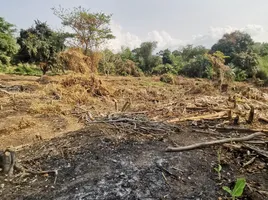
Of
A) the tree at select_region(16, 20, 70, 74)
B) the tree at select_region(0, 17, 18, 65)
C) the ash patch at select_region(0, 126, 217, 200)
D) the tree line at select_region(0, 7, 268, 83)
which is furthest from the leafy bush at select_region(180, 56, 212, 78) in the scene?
the ash patch at select_region(0, 126, 217, 200)

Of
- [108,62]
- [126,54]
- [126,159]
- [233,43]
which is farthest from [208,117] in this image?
[126,54]

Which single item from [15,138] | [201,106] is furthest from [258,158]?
[15,138]

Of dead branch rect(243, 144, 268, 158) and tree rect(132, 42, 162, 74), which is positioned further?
tree rect(132, 42, 162, 74)

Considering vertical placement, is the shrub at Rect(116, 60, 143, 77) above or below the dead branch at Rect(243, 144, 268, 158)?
above

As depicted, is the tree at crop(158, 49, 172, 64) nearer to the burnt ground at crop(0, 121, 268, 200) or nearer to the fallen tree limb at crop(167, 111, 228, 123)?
the fallen tree limb at crop(167, 111, 228, 123)

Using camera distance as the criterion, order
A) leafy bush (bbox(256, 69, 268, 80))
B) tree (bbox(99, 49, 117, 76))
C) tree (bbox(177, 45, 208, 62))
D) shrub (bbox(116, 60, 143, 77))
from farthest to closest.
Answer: tree (bbox(177, 45, 208, 62))
shrub (bbox(116, 60, 143, 77))
tree (bbox(99, 49, 117, 76))
leafy bush (bbox(256, 69, 268, 80))

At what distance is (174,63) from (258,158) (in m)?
21.8

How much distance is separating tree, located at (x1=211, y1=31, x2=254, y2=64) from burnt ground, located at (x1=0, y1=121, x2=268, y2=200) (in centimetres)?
2018

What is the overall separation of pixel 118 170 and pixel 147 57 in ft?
75.8

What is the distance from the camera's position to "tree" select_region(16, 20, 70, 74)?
621 inches

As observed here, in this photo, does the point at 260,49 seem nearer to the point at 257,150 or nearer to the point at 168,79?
the point at 168,79

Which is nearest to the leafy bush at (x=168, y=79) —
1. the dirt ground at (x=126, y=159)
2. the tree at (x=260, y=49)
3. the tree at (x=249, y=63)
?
the tree at (x=249, y=63)

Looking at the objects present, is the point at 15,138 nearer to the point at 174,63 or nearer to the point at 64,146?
the point at 64,146

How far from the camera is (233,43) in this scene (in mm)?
23125
